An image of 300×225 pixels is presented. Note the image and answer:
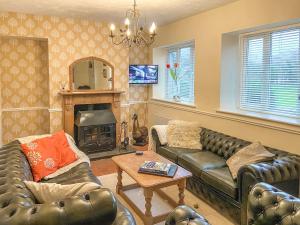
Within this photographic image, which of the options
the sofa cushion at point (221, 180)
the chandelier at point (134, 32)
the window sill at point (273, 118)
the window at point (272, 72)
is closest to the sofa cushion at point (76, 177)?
the sofa cushion at point (221, 180)

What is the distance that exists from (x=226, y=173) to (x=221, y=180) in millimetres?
193

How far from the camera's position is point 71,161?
3.18 meters

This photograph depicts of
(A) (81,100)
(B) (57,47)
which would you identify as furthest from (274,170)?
(B) (57,47)

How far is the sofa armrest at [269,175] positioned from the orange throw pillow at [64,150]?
1.92m

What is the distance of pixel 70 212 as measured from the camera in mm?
1443

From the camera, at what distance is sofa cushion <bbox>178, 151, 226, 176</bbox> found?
342 centimetres

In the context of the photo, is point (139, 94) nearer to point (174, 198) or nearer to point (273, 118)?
point (174, 198)

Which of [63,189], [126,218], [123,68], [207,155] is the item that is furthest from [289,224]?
[123,68]

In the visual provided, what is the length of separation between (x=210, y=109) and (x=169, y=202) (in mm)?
1920

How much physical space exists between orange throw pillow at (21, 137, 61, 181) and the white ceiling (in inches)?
89.1

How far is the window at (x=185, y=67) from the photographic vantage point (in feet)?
17.9

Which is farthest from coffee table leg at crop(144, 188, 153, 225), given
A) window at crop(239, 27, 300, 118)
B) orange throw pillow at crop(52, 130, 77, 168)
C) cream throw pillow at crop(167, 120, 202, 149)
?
window at crop(239, 27, 300, 118)

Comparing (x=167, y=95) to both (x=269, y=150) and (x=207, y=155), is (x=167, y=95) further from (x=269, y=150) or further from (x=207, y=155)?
(x=269, y=150)

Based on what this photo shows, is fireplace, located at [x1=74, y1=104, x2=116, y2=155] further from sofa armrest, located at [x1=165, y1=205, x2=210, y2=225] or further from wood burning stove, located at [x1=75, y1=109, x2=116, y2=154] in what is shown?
sofa armrest, located at [x1=165, y1=205, x2=210, y2=225]
